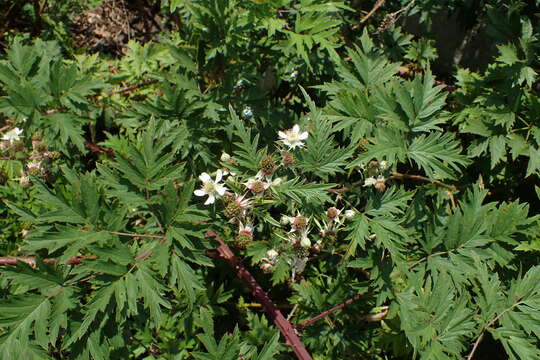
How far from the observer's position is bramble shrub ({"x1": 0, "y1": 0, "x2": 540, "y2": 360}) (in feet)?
6.33

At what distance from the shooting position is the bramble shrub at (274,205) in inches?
76.0

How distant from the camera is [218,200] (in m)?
2.25

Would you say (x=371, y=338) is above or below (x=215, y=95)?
below

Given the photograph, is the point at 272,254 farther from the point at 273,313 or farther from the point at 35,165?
the point at 35,165

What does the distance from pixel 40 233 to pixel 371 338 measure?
2.01m

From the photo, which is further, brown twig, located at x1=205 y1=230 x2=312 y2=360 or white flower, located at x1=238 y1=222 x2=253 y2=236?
brown twig, located at x1=205 y1=230 x2=312 y2=360

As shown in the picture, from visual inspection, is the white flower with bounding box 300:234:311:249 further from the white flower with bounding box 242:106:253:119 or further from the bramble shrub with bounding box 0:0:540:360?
the white flower with bounding box 242:106:253:119

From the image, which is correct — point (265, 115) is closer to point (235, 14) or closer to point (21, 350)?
point (235, 14)

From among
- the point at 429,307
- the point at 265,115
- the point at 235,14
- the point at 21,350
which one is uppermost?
the point at 235,14

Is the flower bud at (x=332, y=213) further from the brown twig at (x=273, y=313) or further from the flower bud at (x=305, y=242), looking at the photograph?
the brown twig at (x=273, y=313)

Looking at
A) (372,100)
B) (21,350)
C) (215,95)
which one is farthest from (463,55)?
(21,350)

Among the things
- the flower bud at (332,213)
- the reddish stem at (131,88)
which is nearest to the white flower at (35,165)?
the reddish stem at (131,88)

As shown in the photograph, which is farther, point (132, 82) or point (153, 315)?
point (132, 82)

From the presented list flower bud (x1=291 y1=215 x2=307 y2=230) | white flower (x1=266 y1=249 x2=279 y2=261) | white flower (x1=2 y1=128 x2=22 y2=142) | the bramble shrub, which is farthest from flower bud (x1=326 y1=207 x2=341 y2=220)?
white flower (x1=2 y1=128 x2=22 y2=142)
